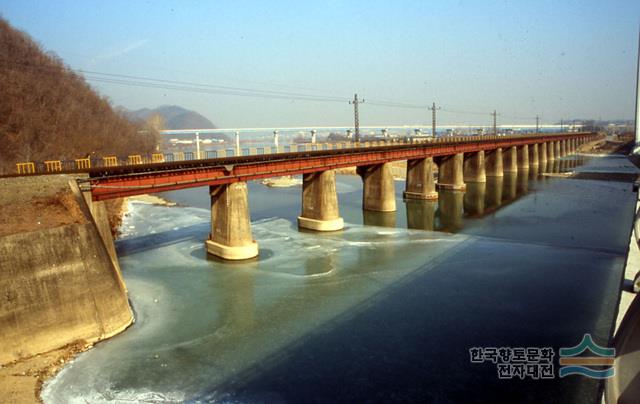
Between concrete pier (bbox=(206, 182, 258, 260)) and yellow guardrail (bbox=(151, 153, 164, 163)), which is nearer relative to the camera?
concrete pier (bbox=(206, 182, 258, 260))

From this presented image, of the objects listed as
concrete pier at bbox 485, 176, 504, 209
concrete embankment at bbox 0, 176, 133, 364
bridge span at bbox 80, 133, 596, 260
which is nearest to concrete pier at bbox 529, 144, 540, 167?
concrete pier at bbox 485, 176, 504, 209

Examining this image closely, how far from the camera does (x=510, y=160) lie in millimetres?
85625

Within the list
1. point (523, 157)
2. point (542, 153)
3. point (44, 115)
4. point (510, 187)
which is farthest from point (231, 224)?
point (542, 153)

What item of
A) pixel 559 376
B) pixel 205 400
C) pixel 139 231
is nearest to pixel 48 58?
pixel 139 231

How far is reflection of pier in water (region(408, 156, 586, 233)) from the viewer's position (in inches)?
1686

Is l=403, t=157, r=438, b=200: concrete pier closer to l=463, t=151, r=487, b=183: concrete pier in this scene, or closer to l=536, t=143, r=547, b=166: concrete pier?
l=463, t=151, r=487, b=183: concrete pier

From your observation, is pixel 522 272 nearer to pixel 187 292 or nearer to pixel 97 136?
pixel 187 292

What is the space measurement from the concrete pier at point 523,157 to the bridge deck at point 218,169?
50.3 metres

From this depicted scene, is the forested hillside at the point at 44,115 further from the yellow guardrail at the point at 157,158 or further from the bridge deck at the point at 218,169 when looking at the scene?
the bridge deck at the point at 218,169

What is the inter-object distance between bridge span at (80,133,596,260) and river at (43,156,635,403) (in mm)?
2049

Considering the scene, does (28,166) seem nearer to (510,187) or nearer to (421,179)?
(421,179)

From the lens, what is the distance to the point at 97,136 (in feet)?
244

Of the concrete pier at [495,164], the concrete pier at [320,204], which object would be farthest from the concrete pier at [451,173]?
the concrete pier at [320,204]

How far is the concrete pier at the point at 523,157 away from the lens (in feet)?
299
